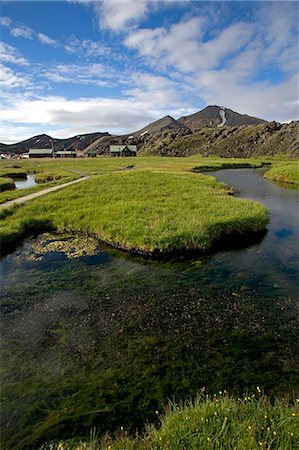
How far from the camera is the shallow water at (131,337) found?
26.8ft

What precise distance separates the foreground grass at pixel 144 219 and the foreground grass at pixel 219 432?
13.0 meters

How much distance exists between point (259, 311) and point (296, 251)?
9.56m

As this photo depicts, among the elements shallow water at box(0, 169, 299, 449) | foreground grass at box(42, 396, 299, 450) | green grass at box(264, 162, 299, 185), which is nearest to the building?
green grass at box(264, 162, 299, 185)

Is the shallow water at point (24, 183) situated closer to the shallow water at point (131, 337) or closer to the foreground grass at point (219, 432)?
the shallow water at point (131, 337)

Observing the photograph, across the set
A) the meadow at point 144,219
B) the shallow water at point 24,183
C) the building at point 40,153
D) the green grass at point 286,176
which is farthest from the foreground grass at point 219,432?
the building at point 40,153

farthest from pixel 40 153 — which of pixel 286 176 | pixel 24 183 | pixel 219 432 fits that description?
pixel 219 432

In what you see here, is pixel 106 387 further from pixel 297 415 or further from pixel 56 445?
pixel 297 415

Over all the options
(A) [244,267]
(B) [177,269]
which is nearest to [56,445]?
(B) [177,269]

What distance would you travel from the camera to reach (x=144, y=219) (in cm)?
2369

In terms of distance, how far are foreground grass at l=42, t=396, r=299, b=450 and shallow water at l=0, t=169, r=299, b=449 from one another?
119 cm

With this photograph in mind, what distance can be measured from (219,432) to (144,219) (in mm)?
18625

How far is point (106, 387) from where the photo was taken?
8688 millimetres

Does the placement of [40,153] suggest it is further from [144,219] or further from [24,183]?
[144,219]

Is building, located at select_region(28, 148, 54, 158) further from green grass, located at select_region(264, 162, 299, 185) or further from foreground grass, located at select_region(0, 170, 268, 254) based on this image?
foreground grass, located at select_region(0, 170, 268, 254)
